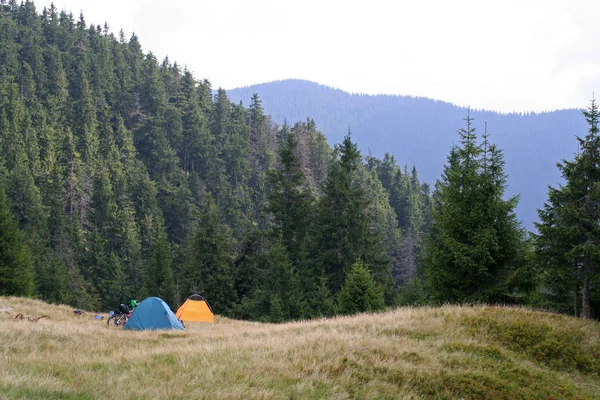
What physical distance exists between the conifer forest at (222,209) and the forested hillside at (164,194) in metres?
0.28

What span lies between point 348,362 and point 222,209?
84348 millimetres

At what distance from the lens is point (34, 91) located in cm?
10138

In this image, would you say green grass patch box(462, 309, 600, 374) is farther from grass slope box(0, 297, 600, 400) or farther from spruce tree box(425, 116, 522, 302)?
spruce tree box(425, 116, 522, 302)

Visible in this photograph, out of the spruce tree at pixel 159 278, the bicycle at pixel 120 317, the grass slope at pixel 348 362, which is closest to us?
the grass slope at pixel 348 362

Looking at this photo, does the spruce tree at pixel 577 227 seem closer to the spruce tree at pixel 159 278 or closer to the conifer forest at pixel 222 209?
the conifer forest at pixel 222 209

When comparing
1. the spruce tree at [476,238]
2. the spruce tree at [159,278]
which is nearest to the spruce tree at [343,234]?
the spruce tree at [159,278]

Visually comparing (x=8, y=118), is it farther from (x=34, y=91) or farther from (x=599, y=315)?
(x=599, y=315)

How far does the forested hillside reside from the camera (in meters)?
41.4

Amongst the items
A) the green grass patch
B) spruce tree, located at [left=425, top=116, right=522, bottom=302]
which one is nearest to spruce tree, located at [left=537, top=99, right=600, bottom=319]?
spruce tree, located at [left=425, top=116, right=522, bottom=302]

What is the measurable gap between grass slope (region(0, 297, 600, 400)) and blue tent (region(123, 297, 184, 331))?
17.0 ft

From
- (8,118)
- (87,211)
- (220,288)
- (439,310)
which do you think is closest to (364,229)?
(220,288)

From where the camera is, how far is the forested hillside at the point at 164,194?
136 ft

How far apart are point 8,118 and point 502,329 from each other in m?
97.1

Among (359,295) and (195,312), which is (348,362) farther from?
(195,312)
